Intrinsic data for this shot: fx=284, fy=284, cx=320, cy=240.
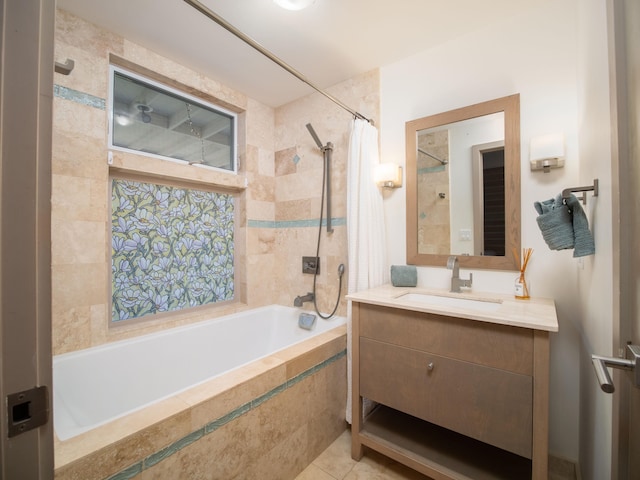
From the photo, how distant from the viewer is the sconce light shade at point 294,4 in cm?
146

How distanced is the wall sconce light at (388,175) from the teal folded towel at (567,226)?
0.95 metres

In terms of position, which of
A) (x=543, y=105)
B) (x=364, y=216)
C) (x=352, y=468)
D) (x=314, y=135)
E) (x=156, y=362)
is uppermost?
(x=314, y=135)

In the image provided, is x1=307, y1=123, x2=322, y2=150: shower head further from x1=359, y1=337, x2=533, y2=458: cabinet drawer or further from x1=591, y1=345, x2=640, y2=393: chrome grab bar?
x1=591, y1=345, x2=640, y2=393: chrome grab bar

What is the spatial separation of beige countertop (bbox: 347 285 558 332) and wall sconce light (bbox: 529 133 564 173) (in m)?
0.72

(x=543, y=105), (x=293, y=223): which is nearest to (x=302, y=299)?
(x=293, y=223)

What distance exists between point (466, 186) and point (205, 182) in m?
1.88

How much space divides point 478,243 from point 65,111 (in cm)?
251

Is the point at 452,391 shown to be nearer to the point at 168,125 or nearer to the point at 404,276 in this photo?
the point at 404,276

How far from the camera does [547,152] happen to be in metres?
1.49

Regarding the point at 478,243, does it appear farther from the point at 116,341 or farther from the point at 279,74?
the point at 116,341

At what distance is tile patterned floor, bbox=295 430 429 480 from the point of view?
5.01ft

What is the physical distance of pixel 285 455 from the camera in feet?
4.76

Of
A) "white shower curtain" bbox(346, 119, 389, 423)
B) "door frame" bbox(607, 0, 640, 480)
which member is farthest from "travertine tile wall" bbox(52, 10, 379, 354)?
"door frame" bbox(607, 0, 640, 480)

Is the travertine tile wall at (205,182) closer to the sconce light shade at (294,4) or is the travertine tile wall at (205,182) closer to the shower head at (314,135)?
the shower head at (314,135)
